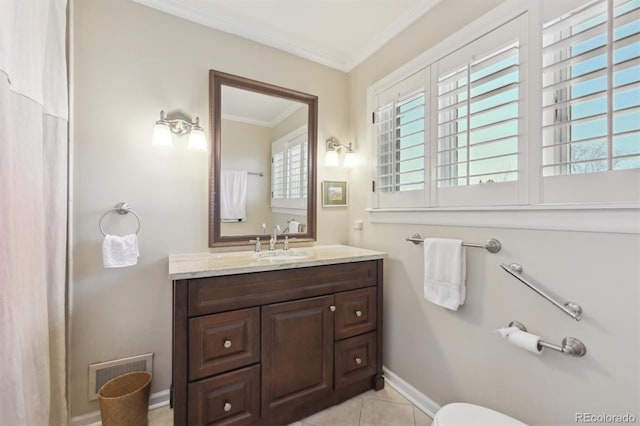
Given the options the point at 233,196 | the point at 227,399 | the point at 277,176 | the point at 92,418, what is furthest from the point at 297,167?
the point at 92,418

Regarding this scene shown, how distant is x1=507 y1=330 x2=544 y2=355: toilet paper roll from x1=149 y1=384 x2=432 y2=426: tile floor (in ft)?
2.78

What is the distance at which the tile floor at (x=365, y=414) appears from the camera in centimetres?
165

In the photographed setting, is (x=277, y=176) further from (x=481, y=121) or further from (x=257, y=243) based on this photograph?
(x=481, y=121)

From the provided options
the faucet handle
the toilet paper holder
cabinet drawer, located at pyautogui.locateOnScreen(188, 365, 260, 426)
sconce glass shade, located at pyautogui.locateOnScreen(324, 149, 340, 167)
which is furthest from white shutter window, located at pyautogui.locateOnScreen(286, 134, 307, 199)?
the toilet paper holder

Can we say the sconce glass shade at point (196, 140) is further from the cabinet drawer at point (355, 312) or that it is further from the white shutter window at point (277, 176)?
the cabinet drawer at point (355, 312)

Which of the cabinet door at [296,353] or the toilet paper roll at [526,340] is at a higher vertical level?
the toilet paper roll at [526,340]

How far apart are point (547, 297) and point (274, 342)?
53.0 inches

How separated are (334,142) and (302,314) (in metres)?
1.48

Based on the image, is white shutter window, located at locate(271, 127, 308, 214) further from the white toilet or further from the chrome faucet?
the white toilet

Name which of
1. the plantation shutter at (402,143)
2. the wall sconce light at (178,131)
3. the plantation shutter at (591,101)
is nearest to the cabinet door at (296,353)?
the plantation shutter at (402,143)

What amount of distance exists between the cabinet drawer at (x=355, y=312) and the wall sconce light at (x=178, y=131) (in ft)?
4.46

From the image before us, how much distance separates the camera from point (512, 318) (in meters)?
1.34

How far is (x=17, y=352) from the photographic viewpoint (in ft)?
3.16

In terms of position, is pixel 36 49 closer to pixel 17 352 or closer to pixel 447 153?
pixel 17 352
